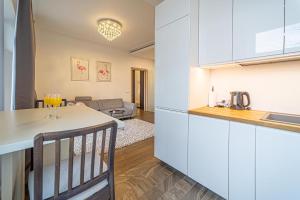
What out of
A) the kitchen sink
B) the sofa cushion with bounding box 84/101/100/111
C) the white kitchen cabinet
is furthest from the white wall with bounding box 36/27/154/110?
the kitchen sink

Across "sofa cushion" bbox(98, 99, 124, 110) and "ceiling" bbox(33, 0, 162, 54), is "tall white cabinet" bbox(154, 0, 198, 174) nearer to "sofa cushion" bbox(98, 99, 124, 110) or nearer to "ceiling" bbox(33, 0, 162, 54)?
"ceiling" bbox(33, 0, 162, 54)

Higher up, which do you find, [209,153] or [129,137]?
[209,153]

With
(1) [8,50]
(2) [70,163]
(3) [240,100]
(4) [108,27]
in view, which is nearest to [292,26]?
(3) [240,100]

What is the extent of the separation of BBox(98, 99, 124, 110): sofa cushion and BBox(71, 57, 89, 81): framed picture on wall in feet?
3.08

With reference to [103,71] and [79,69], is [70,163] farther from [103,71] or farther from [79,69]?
[103,71]

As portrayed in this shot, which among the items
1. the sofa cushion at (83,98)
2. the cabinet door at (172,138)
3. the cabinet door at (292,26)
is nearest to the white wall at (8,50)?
the sofa cushion at (83,98)

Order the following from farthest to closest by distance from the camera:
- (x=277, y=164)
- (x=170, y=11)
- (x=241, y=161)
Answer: (x=170, y=11) < (x=241, y=161) < (x=277, y=164)

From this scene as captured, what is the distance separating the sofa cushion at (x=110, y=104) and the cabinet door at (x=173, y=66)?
3162 millimetres

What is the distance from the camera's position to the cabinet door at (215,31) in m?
1.51

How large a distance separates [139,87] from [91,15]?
497 cm

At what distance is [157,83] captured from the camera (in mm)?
2092

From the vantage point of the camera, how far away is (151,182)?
1711 mm

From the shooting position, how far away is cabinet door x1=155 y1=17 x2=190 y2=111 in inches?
65.9

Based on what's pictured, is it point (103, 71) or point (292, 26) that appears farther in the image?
point (103, 71)
